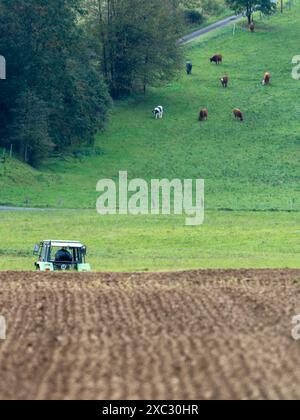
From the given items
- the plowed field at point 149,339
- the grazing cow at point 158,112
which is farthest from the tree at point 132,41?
the plowed field at point 149,339

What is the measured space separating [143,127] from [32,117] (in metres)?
13.9

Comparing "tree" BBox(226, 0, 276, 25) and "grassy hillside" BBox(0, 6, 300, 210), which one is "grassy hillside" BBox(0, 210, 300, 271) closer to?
"grassy hillside" BBox(0, 6, 300, 210)

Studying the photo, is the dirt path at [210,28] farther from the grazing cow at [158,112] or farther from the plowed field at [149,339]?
the plowed field at [149,339]

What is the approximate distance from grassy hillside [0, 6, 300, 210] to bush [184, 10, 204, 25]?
247 inches

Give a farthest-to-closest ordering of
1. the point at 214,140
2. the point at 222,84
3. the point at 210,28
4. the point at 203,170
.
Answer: the point at 210,28 → the point at 222,84 → the point at 214,140 → the point at 203,170

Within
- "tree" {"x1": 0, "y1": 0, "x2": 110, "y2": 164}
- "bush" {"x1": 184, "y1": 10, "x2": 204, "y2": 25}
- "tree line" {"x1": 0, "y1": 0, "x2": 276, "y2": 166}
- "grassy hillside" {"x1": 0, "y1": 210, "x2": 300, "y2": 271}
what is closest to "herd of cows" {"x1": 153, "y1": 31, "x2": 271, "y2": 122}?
"tree line" {"x1": 0, "y1": 0, "x2": 276, "y2": 166}

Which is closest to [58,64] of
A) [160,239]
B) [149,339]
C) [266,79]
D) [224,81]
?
[224,81]

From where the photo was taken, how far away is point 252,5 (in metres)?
98.7

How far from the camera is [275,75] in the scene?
90562 millimetres

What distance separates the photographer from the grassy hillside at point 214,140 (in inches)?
2350

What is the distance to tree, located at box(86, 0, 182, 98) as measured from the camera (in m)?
79.6

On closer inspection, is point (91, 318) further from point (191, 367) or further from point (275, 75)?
point (275, 75)

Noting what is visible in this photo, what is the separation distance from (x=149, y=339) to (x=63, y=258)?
12.5 metres

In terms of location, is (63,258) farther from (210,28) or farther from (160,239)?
(210,28)
